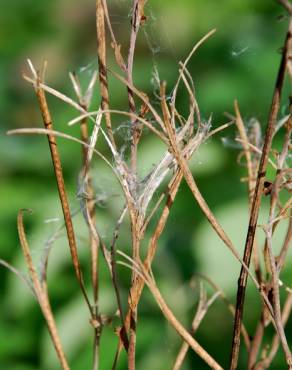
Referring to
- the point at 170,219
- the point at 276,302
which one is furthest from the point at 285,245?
the point at 170,219

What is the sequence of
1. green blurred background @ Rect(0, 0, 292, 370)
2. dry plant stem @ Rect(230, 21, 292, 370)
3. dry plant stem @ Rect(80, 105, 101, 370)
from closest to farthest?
dry plant stem @ Rect(230, 21, 292, 370), dry plant stem @ Rect(80, 105, 101, 370), green blurred background @ Rect(0, 0, 292, 370)

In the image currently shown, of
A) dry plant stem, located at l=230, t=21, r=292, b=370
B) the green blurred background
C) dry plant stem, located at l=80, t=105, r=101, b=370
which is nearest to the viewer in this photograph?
dry plant stem, located at l=230, t=21, r=292, b=370

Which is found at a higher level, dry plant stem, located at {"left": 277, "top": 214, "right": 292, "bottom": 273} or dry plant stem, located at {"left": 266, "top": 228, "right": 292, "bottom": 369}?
dry plant stem, located at {"left": 277, "top": 214, "right": 292, "bottom": 273}

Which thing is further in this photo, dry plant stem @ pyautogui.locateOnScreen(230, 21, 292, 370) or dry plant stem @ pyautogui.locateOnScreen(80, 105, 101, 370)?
dry plant stem @ pyautogui.locateOnScreen(80, 105, 101, 370)

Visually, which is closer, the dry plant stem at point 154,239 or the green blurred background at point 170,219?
the dry plant stem at point 154,239

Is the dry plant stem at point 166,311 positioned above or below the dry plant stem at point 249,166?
below

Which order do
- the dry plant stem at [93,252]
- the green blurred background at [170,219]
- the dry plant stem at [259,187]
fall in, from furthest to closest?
the green blurred background at [170,219] < the dry plant stem at [93,252] < the dry plant stem at [259,187]

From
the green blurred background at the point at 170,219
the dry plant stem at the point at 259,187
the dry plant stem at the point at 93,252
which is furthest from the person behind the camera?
the green blurred background at the point at 170,219

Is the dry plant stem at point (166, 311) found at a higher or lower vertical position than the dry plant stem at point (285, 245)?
lower

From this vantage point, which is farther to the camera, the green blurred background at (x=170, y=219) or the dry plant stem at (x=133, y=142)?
the green blurred background at (x=170, y=219)

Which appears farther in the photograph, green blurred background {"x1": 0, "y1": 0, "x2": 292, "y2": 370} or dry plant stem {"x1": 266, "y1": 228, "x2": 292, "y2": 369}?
green blurred background {"x1": 0, "y1": 0, "x2": 292, "y2": 370}

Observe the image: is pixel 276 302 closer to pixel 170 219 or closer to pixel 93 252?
pixel 93 252
